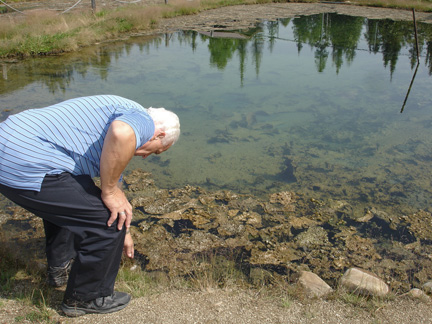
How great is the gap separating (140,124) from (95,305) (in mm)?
999

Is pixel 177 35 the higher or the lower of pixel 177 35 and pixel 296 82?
the higher

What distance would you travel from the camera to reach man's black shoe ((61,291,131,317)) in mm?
2029

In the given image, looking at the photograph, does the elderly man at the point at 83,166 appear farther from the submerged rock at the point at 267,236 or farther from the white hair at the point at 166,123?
the submerged rock at the point at 267,236

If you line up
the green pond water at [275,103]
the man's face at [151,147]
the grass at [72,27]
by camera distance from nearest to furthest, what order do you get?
the man's face at [151,147] < the green pond water at [275,103] < the grass at [72,27]

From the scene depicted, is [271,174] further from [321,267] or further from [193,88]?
[193,88]

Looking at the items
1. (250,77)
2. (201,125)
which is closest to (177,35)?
(250,77)

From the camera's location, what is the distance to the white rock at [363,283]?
2.50 m

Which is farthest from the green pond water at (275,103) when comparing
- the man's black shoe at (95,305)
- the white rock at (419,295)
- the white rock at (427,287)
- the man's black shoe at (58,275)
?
the man's black shoe at (95,305)

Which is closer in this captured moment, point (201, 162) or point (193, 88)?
point (201, 162)

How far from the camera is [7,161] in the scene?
5.68 feet

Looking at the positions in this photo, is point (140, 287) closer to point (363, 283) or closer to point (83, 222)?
point (83, 222)

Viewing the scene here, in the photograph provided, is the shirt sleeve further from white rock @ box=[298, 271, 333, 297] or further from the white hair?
white rock @ box=[298, 271, 333, 297]

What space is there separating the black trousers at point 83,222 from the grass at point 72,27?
7.77m

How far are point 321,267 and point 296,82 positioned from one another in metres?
5.21
